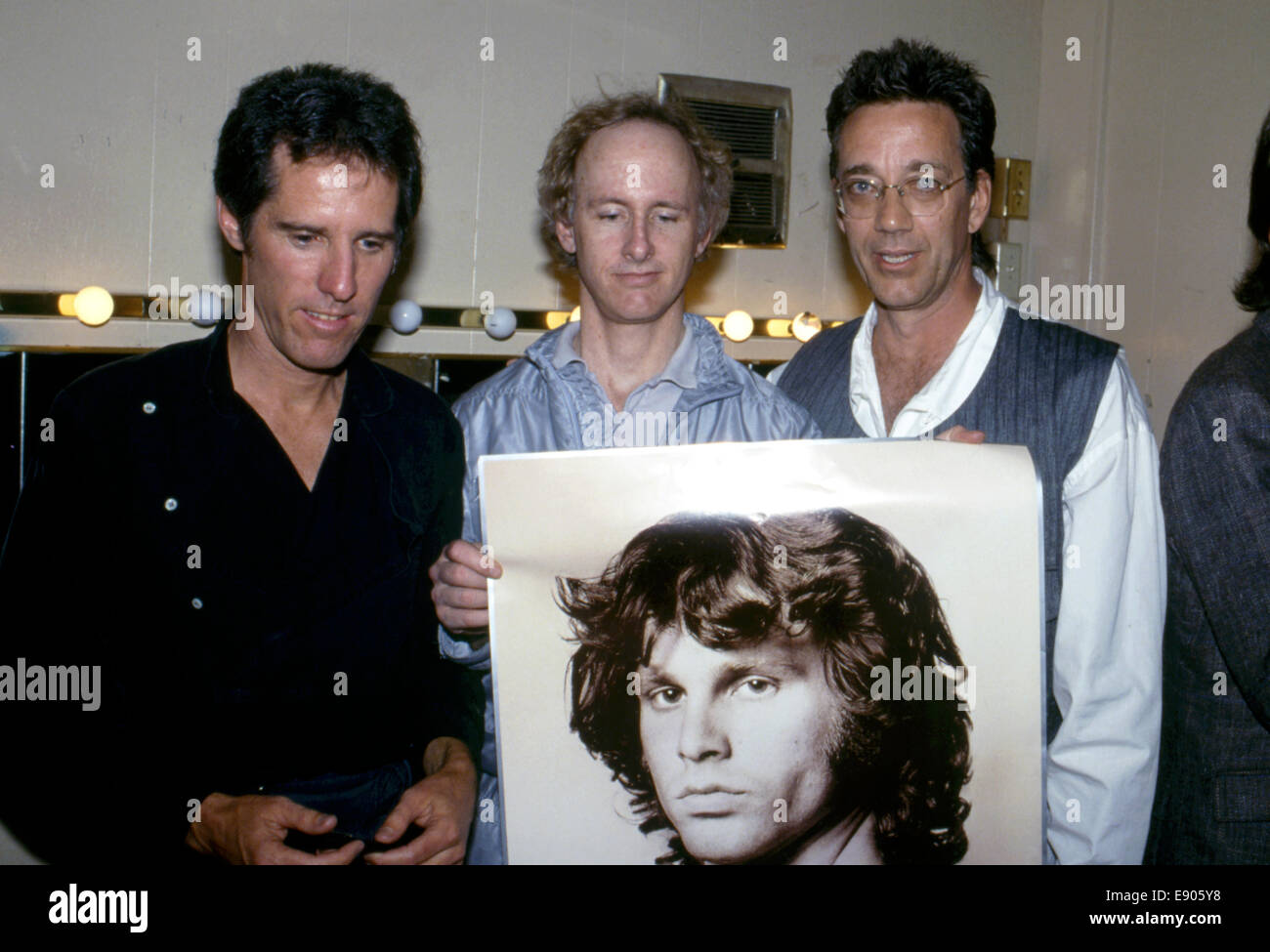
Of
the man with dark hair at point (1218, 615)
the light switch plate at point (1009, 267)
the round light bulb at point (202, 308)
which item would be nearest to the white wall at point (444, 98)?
the round light bulb at point (202, 308)

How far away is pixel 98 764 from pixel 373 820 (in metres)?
0.36

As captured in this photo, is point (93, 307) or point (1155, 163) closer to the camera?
point (93, 307)

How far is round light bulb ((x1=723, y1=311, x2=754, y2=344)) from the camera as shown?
274 centimetres

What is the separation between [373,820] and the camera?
1.40 m

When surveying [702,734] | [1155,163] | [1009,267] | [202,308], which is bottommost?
[702,734]

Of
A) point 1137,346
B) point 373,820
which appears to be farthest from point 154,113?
point 1137,346

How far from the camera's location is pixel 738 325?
8.98 feet

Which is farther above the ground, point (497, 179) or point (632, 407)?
point (497, 179)

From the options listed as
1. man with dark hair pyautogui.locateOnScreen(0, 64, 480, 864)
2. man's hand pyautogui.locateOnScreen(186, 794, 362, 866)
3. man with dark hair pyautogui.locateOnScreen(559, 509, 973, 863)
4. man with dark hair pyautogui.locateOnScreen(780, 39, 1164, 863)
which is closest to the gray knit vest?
man with dark hair pyautogui.locateOnScreen(780, 39, 1164, 863)

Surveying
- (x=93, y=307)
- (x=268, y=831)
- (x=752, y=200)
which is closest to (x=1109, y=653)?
(x=268, y=831)

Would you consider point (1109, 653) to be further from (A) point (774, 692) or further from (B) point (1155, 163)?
(B) point (1155, 163)

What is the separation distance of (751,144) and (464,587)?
1.91 metres

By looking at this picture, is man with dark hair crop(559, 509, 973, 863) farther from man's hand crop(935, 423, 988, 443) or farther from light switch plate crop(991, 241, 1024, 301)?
light switch plate crop(991, 241, 1024, 301)

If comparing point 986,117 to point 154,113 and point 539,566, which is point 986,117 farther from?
point 154,113
